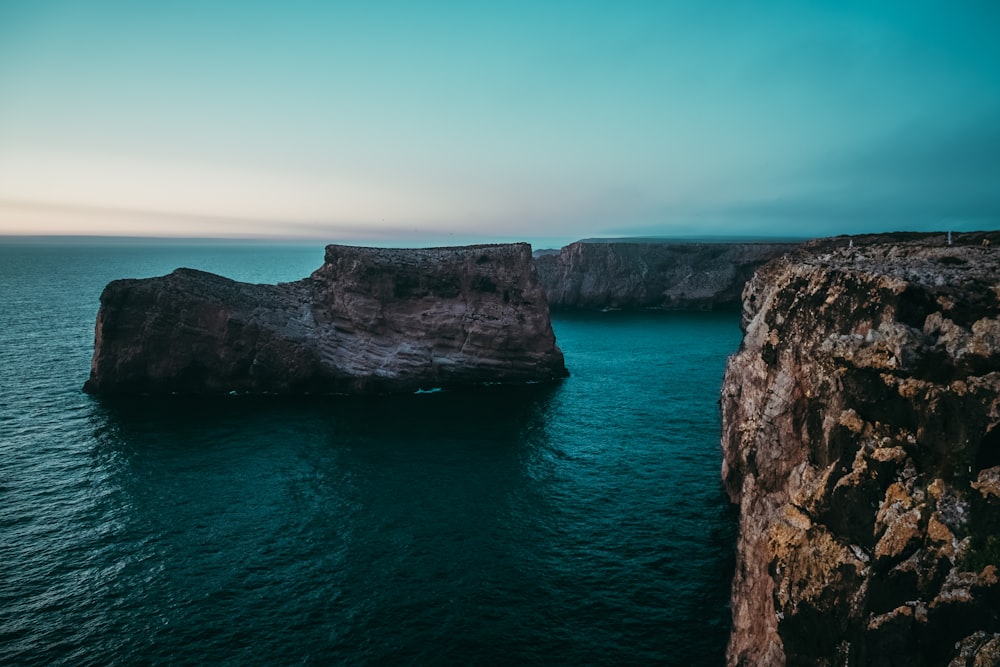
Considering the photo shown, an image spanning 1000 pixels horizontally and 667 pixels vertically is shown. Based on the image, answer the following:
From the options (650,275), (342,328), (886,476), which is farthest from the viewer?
(650,275)

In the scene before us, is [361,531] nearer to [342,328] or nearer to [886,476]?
[886,476]

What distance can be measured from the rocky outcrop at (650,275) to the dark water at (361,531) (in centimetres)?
9097

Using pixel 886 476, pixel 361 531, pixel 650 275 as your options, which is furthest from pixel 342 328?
pixel 650 275

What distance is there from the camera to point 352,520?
41656 millimetres

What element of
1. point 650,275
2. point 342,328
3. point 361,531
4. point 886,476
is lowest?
point 361,531

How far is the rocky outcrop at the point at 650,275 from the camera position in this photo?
157000 mm

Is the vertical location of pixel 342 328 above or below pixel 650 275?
below

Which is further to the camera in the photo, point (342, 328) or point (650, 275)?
point (650, 275)

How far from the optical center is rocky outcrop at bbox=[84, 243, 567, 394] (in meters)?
70.4

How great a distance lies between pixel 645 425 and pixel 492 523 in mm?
25224

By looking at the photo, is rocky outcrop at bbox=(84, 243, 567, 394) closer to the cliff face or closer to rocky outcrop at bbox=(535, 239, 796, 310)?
the cliff face

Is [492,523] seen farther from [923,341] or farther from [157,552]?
[923,341]

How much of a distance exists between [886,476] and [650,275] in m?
148

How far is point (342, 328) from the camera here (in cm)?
7688
